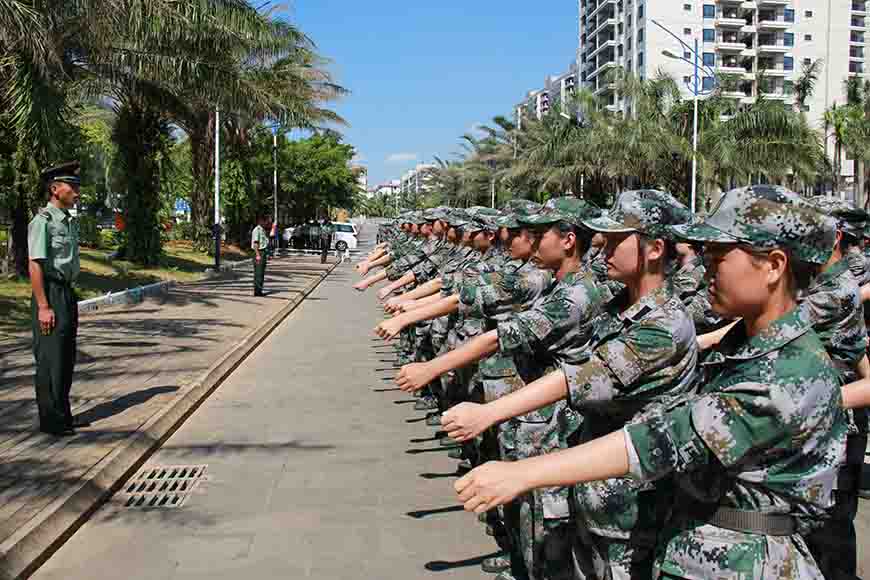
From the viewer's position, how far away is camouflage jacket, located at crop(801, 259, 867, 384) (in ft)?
13.6

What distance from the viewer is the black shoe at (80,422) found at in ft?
22.9

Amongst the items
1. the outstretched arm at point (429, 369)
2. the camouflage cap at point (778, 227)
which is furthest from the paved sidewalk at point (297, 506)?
the camouflage cap at point (778, 227)

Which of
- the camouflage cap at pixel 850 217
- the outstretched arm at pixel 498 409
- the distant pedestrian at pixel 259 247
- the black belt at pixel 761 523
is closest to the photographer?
the black belt at pixel 761 523

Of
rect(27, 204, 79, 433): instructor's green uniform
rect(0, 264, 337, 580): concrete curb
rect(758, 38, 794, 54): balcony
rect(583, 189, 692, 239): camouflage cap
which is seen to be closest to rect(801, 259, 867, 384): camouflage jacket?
rect(583, 189, 692, 239): camouflage cap

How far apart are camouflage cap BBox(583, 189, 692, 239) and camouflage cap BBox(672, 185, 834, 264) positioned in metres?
0.87

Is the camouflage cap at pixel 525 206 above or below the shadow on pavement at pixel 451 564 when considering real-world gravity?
above

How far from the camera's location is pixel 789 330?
209 centimetres

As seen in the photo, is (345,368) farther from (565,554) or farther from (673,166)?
(673,166)

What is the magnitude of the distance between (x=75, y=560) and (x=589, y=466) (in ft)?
11.7

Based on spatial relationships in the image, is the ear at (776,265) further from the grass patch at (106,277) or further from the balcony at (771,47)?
the balcony at (771,47)

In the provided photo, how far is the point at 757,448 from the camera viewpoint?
201 centimetres

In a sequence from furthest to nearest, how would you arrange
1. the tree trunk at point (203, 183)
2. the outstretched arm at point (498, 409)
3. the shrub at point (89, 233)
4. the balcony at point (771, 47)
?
the balcony at point (771, 47), the tree trunk at point (203, 183), the shrub at point (89, 233), the outstretched arm at point (498, 409)

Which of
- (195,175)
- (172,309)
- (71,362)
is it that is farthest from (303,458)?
(195,175)

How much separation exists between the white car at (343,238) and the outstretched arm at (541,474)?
147 ft
